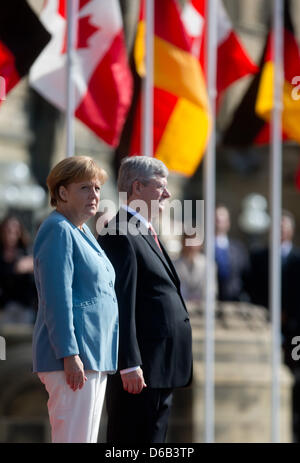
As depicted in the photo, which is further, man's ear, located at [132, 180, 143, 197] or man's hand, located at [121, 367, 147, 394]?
man's ear, located at [132, 180, 143, 197]

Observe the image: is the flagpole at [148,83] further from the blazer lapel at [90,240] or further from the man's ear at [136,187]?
the blazer lapel at [90,240]

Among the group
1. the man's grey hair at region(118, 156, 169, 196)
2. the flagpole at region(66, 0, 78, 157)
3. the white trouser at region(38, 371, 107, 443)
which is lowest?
the white trouser at region(38, 371, 107, 443)

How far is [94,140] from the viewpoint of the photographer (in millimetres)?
26094

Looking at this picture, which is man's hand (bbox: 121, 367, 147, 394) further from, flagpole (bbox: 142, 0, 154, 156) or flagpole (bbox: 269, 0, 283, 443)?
flagpole (bbox: 269, 0, 283, 443)

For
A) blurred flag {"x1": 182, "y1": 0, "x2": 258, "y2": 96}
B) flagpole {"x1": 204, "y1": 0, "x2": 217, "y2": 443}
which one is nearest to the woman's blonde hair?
flagpole {"x1": 204, "y1": 0, "x2": 217, "y2": 443}

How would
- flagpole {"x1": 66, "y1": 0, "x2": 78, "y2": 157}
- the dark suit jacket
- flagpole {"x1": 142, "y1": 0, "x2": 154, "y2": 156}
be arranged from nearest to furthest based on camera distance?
the dark suit jacket
flagpole {"x1": 66, "y1": 0, "x2": 78, "y2": 157}
flagpole {"x1": 142, "y1": 0, "x2": 154, "y2": 156}

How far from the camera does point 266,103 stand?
1045 centimetres

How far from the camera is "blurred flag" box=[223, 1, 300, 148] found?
10.4m

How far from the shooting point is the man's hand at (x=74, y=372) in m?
4.54

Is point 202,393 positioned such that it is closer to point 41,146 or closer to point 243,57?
point 243,57

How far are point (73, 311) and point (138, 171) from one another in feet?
2.51
